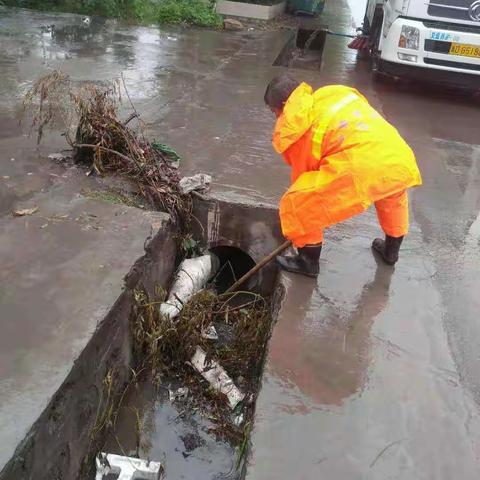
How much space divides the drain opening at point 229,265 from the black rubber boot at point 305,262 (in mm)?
1017

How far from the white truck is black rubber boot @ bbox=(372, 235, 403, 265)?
4.38 m

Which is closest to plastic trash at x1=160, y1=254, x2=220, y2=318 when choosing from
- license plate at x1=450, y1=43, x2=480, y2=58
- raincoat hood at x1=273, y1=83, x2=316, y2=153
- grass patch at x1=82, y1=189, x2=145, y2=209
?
grass patch at x1=82, y1=189, x2=145, y2=209

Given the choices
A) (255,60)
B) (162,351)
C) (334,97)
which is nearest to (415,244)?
(334,97)

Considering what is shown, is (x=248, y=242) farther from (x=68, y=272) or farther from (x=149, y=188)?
(x=68, y=272)

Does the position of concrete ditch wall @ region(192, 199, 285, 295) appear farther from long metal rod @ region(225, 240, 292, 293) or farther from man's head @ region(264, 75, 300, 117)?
man's head @ region(264, 75, 300, 117)

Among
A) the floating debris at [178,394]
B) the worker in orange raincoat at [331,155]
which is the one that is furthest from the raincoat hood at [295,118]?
the floating debris at [178,394]

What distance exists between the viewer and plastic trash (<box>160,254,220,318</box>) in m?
3.60

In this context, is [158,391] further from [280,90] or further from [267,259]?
[280,90]

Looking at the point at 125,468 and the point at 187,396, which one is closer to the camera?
the point at 125,468

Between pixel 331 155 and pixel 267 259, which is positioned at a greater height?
pixel 331 155

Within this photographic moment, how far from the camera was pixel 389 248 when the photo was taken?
369cm

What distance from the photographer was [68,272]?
2.98 m

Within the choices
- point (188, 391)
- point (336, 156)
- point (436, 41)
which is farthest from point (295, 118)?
point (436, 41)

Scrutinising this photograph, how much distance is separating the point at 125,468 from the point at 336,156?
76.8 inches
